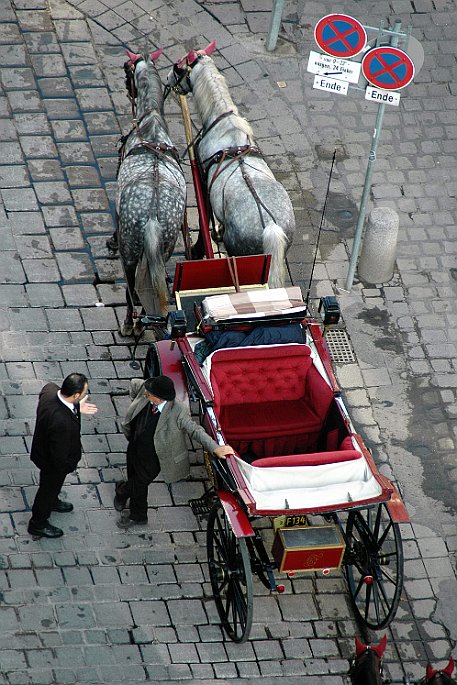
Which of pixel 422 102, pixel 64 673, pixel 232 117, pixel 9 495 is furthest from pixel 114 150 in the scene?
pixel 64 673

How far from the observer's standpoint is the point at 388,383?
10180mm

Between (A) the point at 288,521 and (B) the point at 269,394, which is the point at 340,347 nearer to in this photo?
(B) the point at 269,394

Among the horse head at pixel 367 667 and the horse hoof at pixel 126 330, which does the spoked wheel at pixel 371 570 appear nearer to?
the horse head at pixel 367 667

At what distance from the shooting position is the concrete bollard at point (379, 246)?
10.8 metres

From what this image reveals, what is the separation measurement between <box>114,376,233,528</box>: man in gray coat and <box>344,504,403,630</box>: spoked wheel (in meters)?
1.32

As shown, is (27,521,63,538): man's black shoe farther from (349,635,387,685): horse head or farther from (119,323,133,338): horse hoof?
(349,635,387,685): horse head

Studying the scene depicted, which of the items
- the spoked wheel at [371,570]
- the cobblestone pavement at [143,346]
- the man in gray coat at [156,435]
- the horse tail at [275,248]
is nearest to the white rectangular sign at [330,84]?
the horse tail at [275,248]

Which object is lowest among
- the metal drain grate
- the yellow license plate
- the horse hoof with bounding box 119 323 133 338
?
the metal drain grate

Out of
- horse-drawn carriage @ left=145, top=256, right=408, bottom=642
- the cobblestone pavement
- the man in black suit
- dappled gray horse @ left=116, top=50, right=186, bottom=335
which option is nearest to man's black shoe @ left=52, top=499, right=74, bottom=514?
the cobblestone pavement

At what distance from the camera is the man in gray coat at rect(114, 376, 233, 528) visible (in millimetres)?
7695

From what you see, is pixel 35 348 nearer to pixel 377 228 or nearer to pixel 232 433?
pixel 232 433

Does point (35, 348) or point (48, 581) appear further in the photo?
point (35, 348)

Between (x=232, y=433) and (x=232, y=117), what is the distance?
11.6ft

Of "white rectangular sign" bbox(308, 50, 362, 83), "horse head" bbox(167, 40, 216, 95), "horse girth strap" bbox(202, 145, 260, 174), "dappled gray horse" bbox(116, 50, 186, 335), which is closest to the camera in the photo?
"dappled gray horse" bbox(116, 50, 186, 335)
